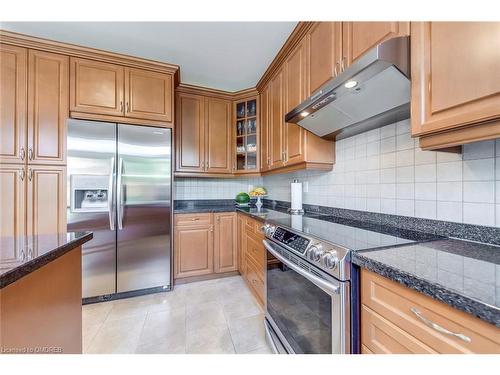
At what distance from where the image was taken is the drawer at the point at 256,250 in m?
1.91

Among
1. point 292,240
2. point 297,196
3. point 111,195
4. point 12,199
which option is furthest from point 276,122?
point 12,199

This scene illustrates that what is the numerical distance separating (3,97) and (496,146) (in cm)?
339

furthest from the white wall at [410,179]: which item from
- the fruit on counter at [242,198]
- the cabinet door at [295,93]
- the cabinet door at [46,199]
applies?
the cabinet door at [46,199]

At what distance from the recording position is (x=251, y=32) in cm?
182

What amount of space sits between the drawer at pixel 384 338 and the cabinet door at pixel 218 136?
2364 millimetres

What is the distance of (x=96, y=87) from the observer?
2074 millimetres

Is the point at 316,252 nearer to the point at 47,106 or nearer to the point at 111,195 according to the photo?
the point at 111,195

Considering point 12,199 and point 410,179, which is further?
point 12,199

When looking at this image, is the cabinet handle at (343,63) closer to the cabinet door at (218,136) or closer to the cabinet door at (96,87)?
the cabinet door at (218,136)

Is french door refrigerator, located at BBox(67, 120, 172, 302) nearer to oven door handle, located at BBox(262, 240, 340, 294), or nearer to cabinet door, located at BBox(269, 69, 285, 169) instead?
cabinet door, located at BBox(269, 69, 285, 169)

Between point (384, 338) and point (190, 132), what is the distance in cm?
269

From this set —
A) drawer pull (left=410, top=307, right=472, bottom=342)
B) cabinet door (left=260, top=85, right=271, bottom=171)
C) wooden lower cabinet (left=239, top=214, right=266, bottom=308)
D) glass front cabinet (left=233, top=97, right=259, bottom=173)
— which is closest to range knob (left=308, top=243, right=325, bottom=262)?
drawer pull (left=410, top=307, right=472, bottom=342)

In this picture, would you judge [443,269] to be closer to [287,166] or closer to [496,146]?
[496,146]
